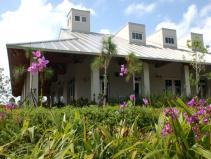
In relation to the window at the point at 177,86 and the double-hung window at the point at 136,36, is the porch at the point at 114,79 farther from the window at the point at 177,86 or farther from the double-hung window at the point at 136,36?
the double-hung window at the point at 136,36

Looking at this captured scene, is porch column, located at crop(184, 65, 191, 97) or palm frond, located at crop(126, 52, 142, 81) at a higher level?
palm frond, located at crop(126, 52, 142, 81)

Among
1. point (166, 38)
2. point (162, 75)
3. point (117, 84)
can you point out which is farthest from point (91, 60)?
point (166, 38)

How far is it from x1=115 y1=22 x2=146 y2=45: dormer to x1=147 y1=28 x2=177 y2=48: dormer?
205 cm

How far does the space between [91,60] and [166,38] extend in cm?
1008

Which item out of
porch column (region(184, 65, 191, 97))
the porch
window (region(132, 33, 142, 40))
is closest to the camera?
the porch

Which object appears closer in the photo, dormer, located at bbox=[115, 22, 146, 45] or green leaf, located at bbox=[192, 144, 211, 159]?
green leaf, located at bbox=[192, 144, 211, 159]

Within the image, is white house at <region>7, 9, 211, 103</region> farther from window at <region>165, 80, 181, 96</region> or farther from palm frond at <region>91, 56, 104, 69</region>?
palm frond at <region>91, 56, 104, 69</region>

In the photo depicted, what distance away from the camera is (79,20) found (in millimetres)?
25344

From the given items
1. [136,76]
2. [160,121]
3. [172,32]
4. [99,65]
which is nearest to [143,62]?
[136,76]

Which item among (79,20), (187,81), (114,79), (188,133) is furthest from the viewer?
(79,20)

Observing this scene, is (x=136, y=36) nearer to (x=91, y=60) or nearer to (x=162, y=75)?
(x=162, y=75)

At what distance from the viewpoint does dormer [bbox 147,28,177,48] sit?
2525 cm

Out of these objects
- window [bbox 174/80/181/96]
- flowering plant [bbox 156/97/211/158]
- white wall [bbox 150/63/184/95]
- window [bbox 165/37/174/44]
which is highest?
window [bbox 165/37/174/44]

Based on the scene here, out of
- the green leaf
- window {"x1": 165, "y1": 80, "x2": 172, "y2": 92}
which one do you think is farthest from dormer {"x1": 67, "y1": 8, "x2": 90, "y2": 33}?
the green leaf
